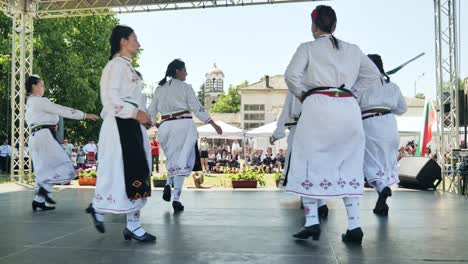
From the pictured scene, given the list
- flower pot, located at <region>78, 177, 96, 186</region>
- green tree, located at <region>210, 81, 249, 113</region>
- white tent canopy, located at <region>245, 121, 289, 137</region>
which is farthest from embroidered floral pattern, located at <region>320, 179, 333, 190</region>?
green tree, located at <region>210, 81, 249, 113</region>

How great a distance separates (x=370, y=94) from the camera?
5352 mm

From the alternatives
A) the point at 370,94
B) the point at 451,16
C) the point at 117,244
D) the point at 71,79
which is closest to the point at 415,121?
the point at 451,16

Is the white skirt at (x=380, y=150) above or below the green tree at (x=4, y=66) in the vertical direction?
below

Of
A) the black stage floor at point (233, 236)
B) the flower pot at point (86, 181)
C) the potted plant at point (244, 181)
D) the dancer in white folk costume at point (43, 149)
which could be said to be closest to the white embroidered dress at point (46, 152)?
the dancer in white folk costume at point (43, 149)

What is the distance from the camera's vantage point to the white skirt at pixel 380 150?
5.29m

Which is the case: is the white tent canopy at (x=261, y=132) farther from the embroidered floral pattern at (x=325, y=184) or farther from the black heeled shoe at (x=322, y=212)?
the embroidered floral pattern at (x=325, y=184)

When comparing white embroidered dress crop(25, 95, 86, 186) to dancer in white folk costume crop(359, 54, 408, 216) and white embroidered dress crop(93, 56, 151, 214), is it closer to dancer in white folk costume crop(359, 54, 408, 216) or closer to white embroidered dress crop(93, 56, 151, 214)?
white embroidered dress crop(93, 56, 151, 214)

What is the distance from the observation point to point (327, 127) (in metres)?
3.49

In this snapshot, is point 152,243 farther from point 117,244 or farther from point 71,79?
point 71,79

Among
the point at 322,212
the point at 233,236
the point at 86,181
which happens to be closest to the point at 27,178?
the point at 86,181

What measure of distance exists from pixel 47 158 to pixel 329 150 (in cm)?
365

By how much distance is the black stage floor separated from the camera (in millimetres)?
3023

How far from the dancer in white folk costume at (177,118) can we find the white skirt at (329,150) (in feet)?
7.13

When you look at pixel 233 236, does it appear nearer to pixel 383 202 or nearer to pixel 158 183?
pixel 383 202
